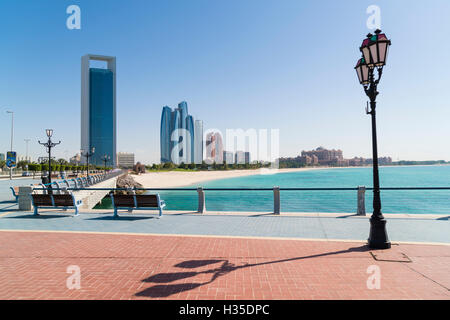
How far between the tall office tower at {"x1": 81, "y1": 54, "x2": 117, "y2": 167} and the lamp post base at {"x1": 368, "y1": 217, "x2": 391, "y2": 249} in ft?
592

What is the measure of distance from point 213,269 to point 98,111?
610ft

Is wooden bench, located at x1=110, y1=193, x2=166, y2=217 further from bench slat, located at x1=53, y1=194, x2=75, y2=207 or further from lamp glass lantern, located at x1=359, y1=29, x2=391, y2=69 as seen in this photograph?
lamp glass lantern, located at x1=359, y1=29, x2=391, y2=69

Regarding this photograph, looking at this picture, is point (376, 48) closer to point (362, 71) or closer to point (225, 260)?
point (362, 71)

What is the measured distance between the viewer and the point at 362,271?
4609 millimetres

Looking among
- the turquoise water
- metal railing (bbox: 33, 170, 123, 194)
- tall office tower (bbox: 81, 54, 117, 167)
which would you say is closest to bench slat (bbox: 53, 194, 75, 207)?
metal railing (bbox: 33, 170, 123, 194)

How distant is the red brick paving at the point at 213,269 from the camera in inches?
154

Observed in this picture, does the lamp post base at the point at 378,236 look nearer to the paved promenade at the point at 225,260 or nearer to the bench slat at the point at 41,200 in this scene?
the paved promenade at the point at 225,260

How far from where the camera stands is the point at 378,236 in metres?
5.95

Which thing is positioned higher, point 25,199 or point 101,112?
point 101,112

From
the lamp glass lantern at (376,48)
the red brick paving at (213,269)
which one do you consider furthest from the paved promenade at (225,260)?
the lamp glass lantern at (376,48)

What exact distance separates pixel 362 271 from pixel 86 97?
19327 cm
